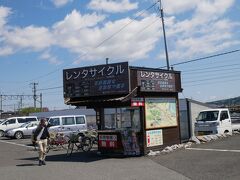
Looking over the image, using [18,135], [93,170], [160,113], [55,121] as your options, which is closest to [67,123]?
[55,121]

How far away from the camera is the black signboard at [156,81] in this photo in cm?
1711

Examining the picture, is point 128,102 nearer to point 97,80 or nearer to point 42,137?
point 97,80

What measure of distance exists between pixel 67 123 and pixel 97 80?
13.5m

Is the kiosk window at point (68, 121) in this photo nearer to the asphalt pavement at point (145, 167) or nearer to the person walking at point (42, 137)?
the asphalt pavement at point (145, 167)

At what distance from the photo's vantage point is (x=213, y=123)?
23359mm

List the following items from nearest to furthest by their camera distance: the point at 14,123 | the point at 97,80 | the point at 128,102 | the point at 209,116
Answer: the point at 128,102
the point at 97,80
the point at 209,116
the point at 14,123

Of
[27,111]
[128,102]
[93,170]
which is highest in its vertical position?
[27,111]

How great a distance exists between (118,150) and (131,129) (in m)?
1.03

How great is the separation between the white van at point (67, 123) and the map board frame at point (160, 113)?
12600 millimetres

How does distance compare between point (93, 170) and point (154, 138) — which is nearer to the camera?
point (93, 170)

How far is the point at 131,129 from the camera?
17359mm

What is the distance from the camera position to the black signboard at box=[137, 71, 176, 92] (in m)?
17.1

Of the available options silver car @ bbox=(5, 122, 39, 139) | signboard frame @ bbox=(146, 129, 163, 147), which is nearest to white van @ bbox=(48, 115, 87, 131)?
silver car @ bbox=(5, 122, 39, 139)

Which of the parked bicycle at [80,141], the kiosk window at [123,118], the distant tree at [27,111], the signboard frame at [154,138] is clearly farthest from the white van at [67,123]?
the distant tree at [27,111]
